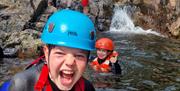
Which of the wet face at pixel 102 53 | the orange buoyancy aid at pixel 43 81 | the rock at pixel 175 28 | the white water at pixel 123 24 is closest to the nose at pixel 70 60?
the orange buoyancy aid at pixel 43 81

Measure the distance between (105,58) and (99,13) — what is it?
37.2 ft

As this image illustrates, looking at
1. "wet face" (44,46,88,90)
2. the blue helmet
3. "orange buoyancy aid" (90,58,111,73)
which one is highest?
the blue helmet

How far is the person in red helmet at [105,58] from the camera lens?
10719mm

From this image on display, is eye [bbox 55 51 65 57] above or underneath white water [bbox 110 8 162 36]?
above

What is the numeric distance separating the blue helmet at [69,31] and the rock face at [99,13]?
12.7 meters

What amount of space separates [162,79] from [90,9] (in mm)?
12325

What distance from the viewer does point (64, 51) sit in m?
3.03

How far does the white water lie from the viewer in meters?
21.4

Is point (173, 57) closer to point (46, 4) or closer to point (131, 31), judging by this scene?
point (131, 31)

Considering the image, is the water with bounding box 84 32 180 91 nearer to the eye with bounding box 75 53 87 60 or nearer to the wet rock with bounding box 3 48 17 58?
the wet rock with bounding box 3 48 17 58

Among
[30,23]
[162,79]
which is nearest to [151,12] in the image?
[30,23]

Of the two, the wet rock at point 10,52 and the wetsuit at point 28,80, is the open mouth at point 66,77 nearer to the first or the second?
the wetsuit at point 28,80

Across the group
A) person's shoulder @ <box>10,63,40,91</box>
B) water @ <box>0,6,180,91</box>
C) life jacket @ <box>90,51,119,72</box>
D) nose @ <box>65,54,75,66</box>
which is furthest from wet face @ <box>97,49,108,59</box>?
nose @ <box>65,54,75,66</box>

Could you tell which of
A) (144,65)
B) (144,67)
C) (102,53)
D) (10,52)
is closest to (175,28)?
(144,65)
